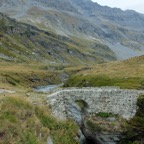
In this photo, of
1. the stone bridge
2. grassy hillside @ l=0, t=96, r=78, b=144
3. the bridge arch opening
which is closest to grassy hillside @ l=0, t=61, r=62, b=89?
the bridge arch opening

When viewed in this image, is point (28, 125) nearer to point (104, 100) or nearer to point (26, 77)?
point (104, 100)

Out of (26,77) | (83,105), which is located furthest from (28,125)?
(26,77)

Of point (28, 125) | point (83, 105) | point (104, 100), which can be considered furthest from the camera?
point (83, 105)

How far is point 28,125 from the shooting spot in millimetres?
36344

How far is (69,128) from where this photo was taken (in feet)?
146

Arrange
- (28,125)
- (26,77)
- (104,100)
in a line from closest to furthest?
(28,125) < (104,100) < (26,77)

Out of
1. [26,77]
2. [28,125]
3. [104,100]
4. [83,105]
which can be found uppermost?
[28,125]

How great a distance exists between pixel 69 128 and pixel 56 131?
3.47 metres

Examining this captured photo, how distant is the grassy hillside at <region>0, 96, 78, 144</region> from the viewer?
3362 centimetres

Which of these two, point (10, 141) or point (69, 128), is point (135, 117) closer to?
point (69, 128)

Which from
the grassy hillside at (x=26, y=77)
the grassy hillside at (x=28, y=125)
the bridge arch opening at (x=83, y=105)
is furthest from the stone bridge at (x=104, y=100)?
the grassy hillside at (x=26, y=77)

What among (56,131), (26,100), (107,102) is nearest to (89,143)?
(107,102)

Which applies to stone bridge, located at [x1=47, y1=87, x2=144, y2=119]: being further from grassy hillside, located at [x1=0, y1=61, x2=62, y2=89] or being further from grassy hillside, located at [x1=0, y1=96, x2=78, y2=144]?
grassy hillside, located at [x1=0, y1=61, x2=62, y2=89]

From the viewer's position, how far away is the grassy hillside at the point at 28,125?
33.6 metres
